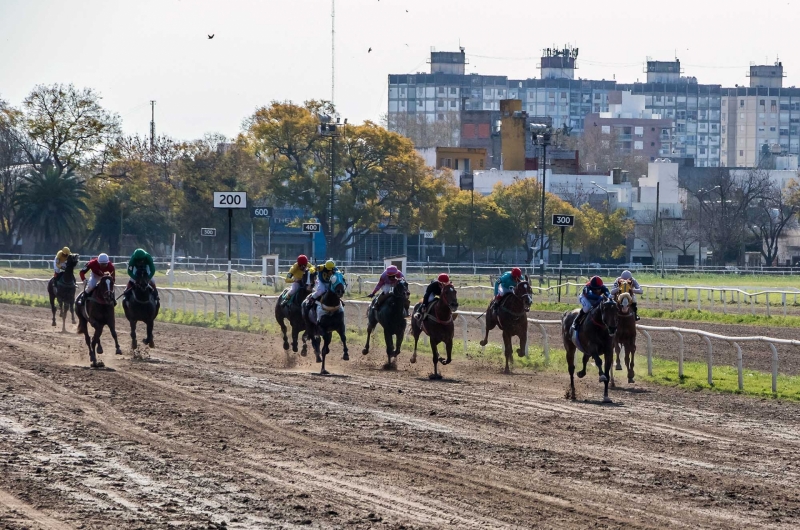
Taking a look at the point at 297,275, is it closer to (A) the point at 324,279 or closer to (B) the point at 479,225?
(A) the point at 324,279

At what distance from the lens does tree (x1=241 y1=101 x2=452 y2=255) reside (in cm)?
6712

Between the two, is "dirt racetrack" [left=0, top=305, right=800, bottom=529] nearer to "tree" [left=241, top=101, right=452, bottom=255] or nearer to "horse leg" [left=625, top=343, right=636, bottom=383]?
"horse leg" [left=625, top=343, right=636, bottom=383]

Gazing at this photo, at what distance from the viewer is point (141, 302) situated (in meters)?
21.7

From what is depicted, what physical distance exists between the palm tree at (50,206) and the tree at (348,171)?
382 inches

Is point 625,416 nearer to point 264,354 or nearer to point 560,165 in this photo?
point 264,354

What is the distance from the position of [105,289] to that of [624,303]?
26.7ft

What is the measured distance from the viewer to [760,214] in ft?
287

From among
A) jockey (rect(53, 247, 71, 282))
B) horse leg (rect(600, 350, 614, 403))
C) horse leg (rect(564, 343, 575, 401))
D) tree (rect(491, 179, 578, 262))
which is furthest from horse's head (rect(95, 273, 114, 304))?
tree (rect(491, 179, 578, 262))

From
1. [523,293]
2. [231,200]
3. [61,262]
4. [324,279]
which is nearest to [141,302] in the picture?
[324,279]

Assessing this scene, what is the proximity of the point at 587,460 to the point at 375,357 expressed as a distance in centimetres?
1112

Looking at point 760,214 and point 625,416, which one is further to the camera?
point 760,214

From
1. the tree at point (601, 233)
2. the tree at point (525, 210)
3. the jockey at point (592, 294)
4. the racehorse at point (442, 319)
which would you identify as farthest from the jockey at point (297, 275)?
the tree at point (601, 233)

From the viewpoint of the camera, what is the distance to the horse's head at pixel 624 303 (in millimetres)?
17672

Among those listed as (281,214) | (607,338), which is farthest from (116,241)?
(607,338)
